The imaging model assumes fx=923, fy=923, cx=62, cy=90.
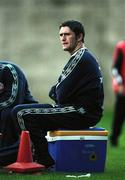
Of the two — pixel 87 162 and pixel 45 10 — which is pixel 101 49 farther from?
pixel 87 162

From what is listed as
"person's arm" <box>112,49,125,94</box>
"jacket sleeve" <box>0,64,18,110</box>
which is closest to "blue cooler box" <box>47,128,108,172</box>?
"jacket sleeve" <box>0,64,18,110</box>

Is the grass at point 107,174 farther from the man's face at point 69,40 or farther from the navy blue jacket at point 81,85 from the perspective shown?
the man's face at point 69,40

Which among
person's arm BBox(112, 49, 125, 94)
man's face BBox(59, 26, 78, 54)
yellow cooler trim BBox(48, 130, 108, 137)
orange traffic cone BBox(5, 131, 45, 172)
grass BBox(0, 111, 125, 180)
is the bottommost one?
grass BBox(0, 111, 125, 180)

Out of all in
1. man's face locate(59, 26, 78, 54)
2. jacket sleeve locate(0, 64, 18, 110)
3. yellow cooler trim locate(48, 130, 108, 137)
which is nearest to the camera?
yellow cooler trim locate(48, 130, 108, 137)

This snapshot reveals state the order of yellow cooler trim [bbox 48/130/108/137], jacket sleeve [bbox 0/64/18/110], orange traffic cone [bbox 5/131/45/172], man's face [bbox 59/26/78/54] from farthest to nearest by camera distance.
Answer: jacket sleeve [bbox 0/64/18/110], man's face [bbox 59/26/78/54], yellow cooler trim [bbox 48/130/108/137], orange traffic cone [bbox 5/131/45/172]

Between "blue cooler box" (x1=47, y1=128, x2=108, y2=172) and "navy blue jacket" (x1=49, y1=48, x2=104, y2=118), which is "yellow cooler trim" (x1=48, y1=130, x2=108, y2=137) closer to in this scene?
"blue cooler box" (x1=47, y1=128, x2=108, y2=172)

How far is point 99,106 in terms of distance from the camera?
905 cm

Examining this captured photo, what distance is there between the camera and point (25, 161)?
29.4ft

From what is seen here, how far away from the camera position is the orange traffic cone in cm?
885

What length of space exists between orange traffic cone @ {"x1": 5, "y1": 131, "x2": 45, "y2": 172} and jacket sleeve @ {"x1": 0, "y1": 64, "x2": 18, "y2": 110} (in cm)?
60

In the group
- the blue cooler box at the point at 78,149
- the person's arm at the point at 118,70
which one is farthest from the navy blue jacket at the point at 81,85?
the person's arm at the point at 118,70

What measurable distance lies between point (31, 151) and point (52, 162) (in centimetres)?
23

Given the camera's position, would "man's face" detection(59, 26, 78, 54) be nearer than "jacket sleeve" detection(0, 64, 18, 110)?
Yes

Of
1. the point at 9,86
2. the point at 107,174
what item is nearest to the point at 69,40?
the point at 9,86
